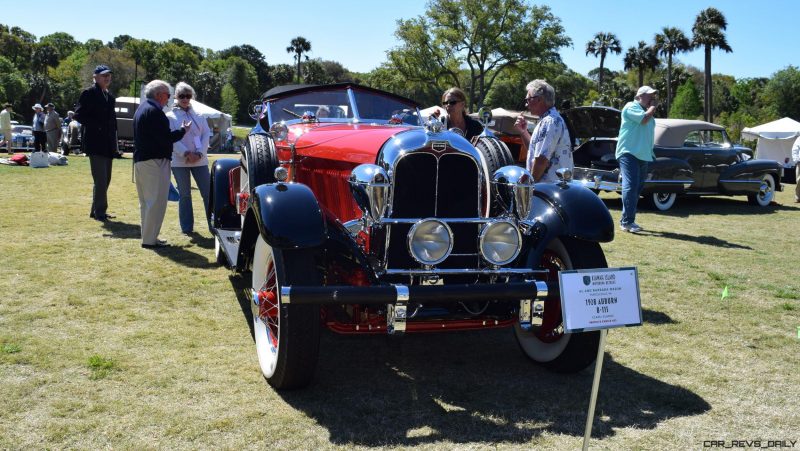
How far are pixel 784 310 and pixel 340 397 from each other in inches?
157

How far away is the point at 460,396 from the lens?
3473 millimetres

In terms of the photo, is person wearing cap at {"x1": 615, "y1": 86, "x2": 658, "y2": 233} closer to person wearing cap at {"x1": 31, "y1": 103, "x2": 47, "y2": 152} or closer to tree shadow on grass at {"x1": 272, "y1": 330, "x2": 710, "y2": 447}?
tree shadow on grass at {"x1": 272, "y1": 330, "x2": 710, "y2": 447}

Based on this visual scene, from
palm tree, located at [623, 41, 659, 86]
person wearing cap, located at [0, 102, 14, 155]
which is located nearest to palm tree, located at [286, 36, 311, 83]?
palm tree, located at [623, 41, 659, 86]

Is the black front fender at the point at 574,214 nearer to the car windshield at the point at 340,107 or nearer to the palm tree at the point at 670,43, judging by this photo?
the car windshield at the point at 340,107

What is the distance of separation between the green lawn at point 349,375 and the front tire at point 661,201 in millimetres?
5368

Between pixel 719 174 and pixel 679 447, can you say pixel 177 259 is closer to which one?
pixel 679 447

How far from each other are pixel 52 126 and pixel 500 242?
19.9m

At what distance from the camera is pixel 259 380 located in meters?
3.59

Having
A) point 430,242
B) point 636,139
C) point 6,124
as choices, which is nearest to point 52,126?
point 6,124

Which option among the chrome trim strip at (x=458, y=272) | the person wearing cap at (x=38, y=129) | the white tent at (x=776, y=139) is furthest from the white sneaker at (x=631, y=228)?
the person wearing cap at (x=38, y=129)

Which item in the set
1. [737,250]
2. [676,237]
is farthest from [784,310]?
[676,237]

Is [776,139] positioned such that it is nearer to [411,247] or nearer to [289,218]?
[411,247]

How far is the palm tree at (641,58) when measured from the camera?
55841 mm

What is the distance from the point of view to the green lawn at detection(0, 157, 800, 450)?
117 inches
